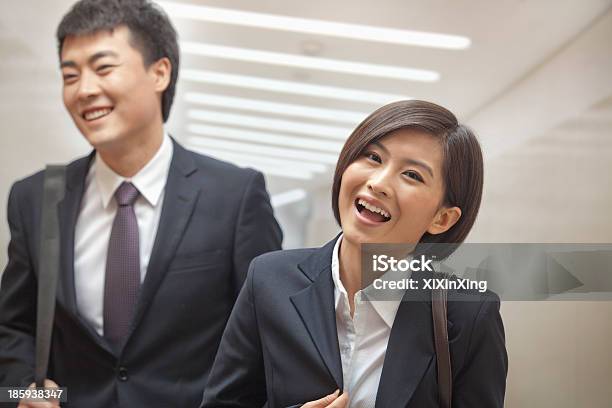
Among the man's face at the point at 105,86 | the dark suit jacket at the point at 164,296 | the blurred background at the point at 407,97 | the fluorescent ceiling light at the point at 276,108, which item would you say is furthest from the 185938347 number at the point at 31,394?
the fluorescent ceiling light at the point at 276,108

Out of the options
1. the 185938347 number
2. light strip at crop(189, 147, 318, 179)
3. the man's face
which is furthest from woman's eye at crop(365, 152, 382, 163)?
the 185938347 number

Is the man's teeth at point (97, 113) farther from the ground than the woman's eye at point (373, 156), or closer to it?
farther from the ground

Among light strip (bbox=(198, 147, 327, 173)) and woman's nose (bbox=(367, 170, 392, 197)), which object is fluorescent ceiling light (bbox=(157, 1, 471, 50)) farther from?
woman's nose (bbox=(367, 170, 392, 197))

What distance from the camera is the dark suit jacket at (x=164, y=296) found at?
1.35 meters

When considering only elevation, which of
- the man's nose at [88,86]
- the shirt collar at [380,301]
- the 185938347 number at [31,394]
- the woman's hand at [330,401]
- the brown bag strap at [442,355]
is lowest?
the woman's hand at [330,401]

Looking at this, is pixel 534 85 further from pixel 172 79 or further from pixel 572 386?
pixel 172 79

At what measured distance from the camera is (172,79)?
151cm

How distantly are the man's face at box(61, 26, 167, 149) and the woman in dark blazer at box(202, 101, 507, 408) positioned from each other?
0.47 m

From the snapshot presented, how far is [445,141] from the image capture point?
3.53 feet

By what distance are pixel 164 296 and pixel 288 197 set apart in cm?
36

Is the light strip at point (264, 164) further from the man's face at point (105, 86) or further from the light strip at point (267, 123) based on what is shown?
the man's face at point (105, 86)

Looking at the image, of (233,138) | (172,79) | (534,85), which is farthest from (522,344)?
(172,79)

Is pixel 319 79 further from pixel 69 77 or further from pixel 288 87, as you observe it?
pixel 69 77

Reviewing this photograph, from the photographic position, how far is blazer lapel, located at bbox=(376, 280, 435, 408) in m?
1.05
